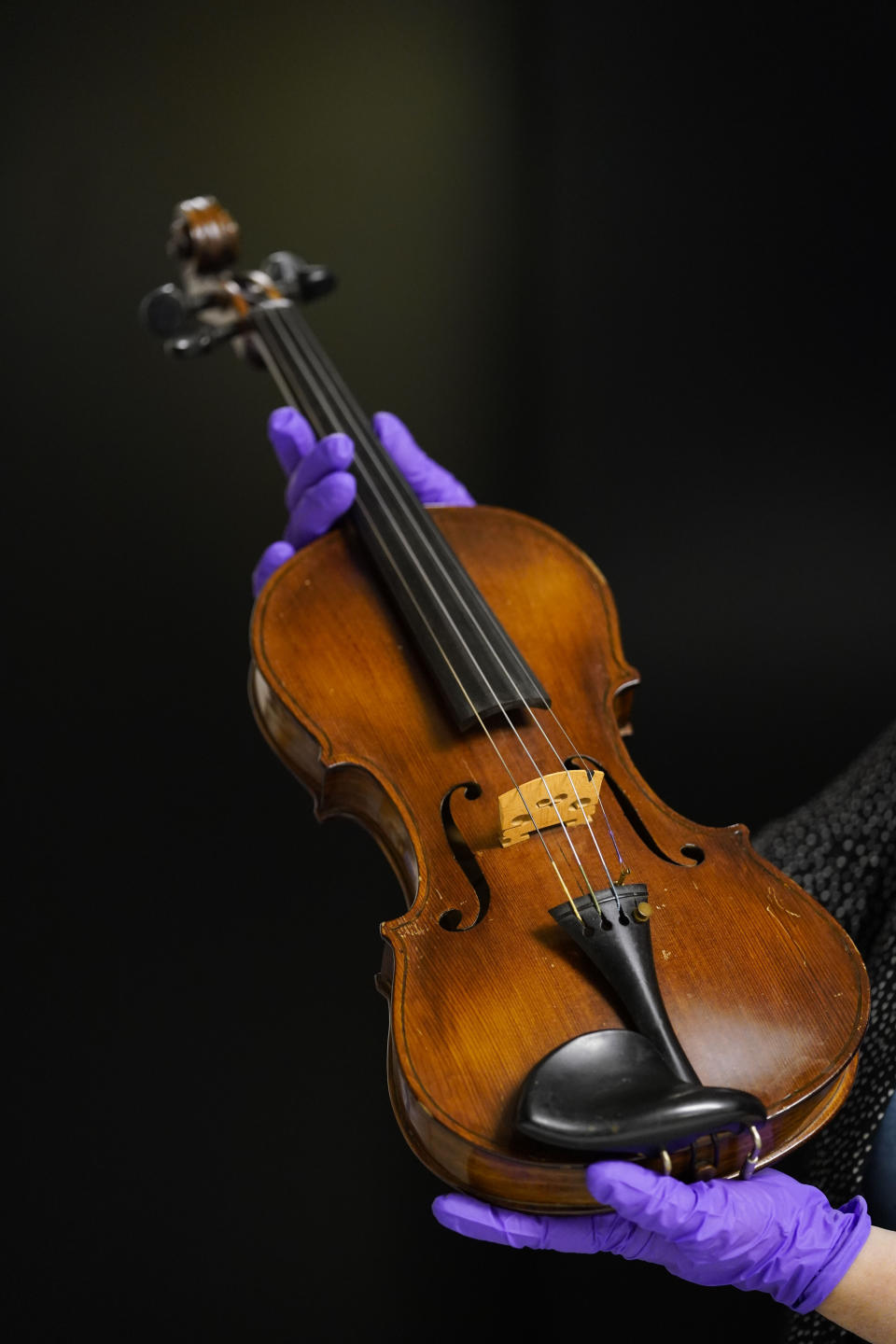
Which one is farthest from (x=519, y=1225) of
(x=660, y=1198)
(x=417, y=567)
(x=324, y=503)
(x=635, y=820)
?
(x=324, y=503)

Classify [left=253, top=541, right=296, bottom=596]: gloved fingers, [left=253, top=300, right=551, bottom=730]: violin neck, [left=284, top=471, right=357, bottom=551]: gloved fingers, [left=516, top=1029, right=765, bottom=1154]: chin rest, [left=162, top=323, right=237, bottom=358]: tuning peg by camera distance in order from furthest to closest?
[left=162, top=323, right=237, bottom=358]: tuning peg, [left=253, top=541, right=296, bottom=596]: gloved fingers, [left=284, top=471, right=357, bottom=551]: gloved fingers, [left=253, top=300, right=551, bottom=730]: violin neck, [left=516, top=1029, right=765, bottom=1154]: chin rest

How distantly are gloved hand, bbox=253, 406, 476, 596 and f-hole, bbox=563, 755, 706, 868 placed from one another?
1.33 feet

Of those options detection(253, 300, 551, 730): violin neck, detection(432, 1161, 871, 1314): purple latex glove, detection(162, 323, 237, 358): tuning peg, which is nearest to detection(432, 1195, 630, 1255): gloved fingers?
detection(432, 1161, 871, 1314): purple latex glove

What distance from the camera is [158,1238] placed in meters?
1.51

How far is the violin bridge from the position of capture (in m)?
0.87

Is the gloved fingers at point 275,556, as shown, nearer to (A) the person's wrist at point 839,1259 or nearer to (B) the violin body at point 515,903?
(B) the violin body at point 515,903

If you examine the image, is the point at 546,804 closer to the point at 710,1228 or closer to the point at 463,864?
the point at 463,864

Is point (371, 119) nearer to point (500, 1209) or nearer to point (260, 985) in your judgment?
point (260, 985)

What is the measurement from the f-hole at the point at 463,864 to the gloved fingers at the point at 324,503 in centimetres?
40

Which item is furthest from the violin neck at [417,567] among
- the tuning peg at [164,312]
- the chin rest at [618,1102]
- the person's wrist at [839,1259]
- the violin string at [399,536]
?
the person's wrist at [839,1259]

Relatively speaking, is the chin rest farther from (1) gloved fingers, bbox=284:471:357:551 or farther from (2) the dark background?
(2) the dark background

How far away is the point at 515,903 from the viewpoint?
820mm

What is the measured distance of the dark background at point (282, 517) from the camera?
1527mm

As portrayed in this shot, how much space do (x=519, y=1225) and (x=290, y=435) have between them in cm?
91
